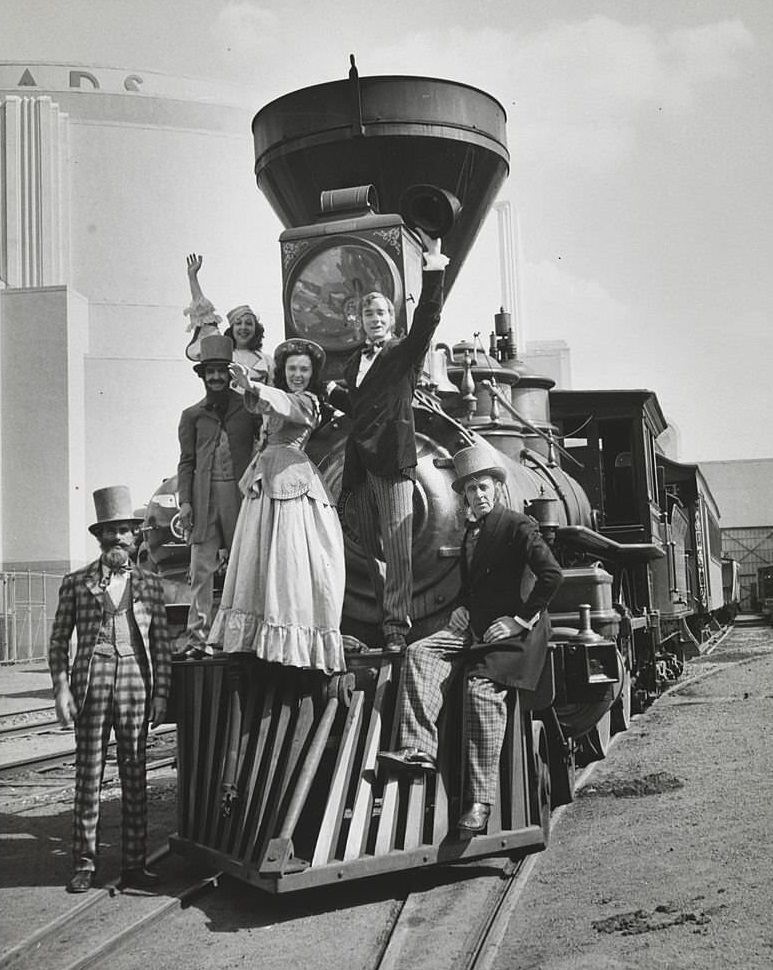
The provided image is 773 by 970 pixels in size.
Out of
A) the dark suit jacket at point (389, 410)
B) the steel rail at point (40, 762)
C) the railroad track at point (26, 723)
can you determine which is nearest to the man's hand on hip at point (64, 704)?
the dark suit jacket at point (389, 410)

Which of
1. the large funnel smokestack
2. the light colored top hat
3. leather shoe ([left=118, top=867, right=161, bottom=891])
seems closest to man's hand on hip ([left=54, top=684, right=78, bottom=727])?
leather shoe ([left=118, top=867, right=161, bottom=891])

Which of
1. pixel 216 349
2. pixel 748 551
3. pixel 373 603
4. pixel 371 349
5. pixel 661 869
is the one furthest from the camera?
pixel 748 551

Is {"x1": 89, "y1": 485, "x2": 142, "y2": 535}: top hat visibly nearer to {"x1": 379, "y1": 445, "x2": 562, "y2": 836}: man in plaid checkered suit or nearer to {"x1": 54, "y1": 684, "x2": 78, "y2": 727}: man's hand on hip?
{"x1": 54, "y1": 684, "x2": 78, "y2": 727}: man's hand on hip

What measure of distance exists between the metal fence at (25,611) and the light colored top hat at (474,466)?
21.7m

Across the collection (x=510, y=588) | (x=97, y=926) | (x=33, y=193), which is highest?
(x=33, y=193)

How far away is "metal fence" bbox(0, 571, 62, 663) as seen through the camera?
1005 inches

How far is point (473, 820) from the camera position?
4684mm

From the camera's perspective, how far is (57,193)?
90.0 feet

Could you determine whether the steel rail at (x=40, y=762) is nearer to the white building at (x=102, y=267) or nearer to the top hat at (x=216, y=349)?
the top hat at (x=216, y=349)

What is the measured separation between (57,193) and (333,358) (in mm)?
23716

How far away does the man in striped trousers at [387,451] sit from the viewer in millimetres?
5285

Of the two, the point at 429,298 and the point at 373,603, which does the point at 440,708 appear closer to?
the point at 373,603

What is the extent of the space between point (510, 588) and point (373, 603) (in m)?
0.97

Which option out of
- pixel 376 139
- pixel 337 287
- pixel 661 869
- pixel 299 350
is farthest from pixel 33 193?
pixel 661 869
